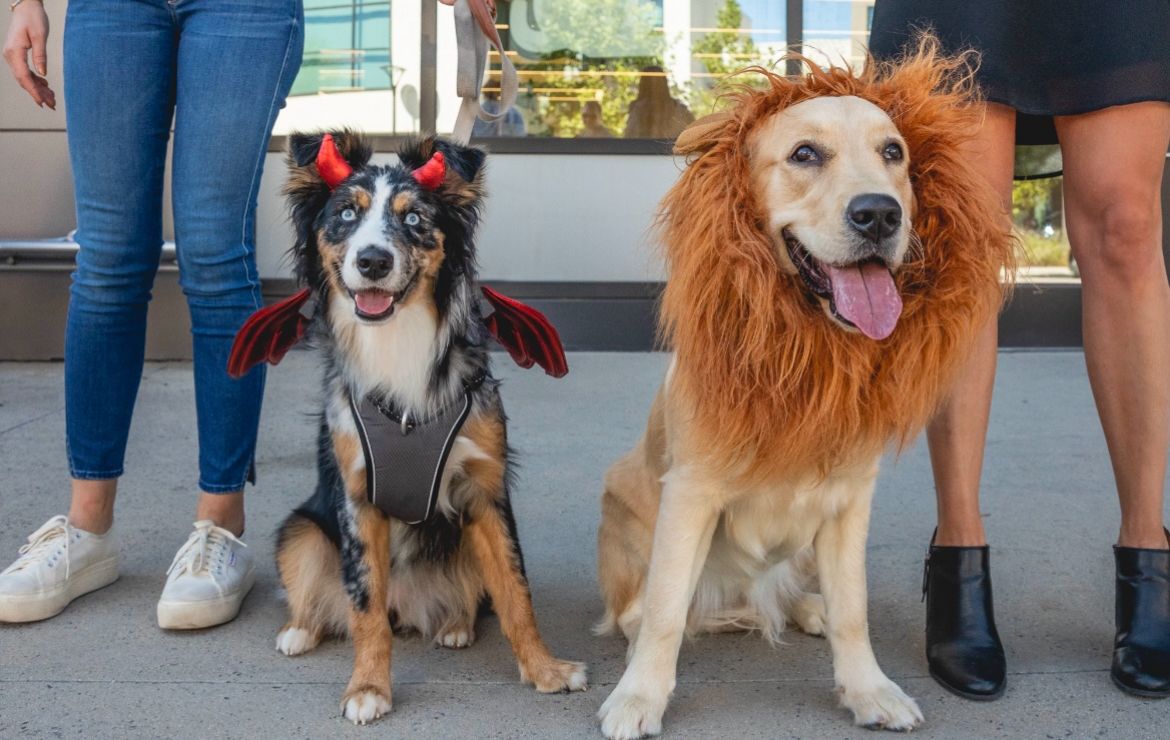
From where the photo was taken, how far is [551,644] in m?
2.96

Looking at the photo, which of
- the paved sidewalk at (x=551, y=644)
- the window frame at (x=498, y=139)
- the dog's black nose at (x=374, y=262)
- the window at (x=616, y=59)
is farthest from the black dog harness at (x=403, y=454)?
the window at (x=616, y=59)

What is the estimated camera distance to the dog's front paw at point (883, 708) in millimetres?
2449

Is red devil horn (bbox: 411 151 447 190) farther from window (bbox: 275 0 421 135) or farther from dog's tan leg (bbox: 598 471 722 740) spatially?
window (bbox: 275 0 421 135)

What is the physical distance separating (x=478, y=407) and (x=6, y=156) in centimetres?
515

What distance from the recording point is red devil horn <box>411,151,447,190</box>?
8.89 ft

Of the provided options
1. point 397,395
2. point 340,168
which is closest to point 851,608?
point 397,395

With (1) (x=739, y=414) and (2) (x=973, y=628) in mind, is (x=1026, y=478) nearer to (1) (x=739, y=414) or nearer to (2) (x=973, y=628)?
(2) (x=973, y=628)

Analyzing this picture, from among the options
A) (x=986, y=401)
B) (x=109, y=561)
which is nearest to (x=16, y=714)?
(x=109, y=561)

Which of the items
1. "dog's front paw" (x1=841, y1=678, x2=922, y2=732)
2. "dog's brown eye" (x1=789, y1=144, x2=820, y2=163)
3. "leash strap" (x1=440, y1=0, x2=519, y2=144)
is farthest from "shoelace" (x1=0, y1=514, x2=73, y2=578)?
"dog's brown eye" (x1=789, y1=144, x2=820, y2=163)

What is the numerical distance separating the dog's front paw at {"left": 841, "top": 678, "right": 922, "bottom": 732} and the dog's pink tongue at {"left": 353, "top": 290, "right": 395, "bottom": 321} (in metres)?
1.35

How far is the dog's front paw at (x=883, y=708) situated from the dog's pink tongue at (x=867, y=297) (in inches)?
31.0

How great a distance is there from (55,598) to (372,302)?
128cm

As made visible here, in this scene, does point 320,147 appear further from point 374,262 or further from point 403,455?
point 403,455

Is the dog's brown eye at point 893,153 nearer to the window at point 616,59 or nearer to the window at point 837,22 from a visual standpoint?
the window at point 616,59
